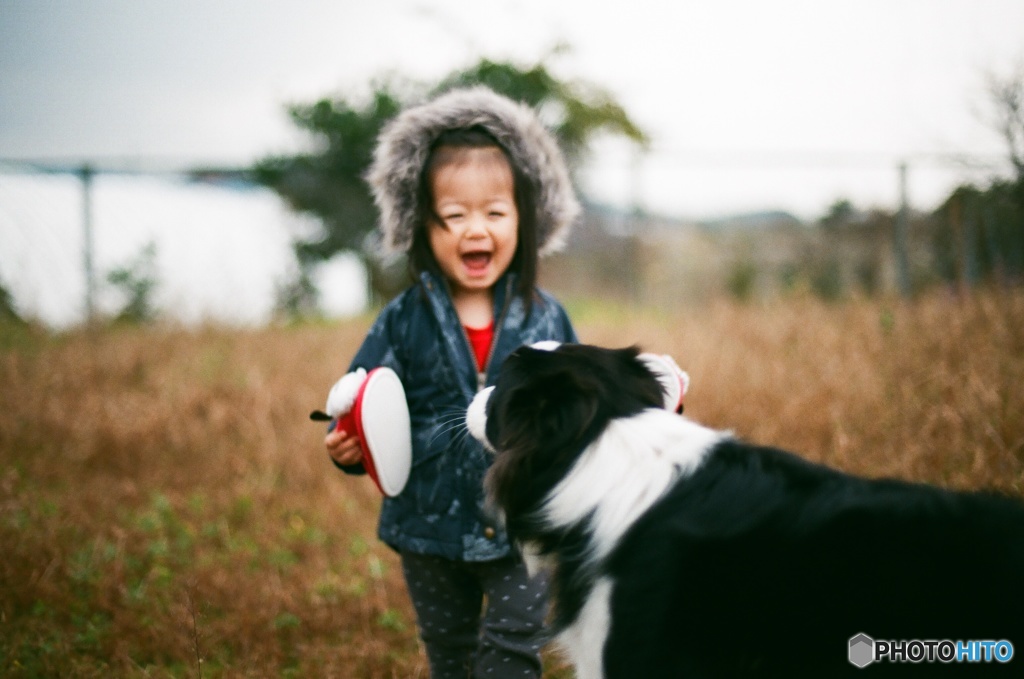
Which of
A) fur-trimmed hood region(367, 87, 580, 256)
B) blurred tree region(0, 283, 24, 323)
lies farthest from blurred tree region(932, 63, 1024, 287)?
blurred tree region(0, 283, 24, 323)

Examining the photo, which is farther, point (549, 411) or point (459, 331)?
point (459, 331)

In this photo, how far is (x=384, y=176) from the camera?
8.39ft

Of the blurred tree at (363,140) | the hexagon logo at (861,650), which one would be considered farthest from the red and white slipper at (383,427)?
the blurred tree at (363,140)

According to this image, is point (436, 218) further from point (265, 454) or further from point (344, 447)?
point (265, 454)

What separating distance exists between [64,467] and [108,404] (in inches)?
28.2

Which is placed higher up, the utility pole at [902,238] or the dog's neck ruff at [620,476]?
the utility pole at [902,238]

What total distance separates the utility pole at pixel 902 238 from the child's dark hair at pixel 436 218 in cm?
716

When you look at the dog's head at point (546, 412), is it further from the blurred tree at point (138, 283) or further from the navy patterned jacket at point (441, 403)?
the blurred tree at point (138, 283)

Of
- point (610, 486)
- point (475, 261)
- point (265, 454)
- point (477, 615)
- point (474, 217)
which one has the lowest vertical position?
point (477, 615)

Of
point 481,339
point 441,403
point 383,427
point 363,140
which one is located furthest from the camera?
point 363,140

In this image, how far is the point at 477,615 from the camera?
2383 mm

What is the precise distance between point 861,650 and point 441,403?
1.37 m

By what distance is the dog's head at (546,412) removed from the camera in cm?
169

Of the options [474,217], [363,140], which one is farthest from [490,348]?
[363,140]
